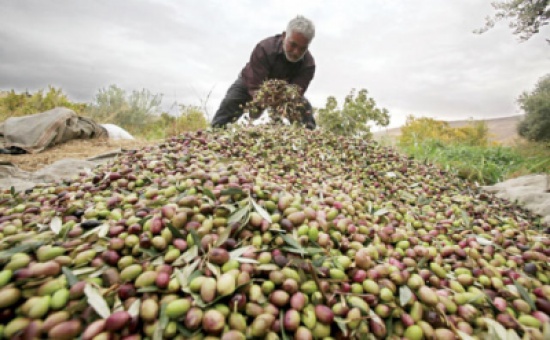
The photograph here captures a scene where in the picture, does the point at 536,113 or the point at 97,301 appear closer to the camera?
the point at 97,301

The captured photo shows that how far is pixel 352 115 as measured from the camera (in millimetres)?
5141

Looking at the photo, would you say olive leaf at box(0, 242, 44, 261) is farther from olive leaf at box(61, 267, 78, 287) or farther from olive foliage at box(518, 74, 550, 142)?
olive foliage at box(518, 74, 550, 142)

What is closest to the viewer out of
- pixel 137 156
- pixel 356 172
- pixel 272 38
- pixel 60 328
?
pixel 60 328

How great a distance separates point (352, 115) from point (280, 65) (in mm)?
1666

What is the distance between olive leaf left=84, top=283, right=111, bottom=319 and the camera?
0.78 m

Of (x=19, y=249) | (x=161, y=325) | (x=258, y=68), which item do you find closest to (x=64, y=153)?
(x=258, y=68)

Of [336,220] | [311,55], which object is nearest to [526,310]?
[336,220]

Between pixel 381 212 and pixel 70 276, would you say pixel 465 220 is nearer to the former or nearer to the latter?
pixel 381 212

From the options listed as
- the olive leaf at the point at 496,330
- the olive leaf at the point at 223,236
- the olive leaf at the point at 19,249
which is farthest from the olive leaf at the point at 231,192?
the olive leaf at the point at 496,330

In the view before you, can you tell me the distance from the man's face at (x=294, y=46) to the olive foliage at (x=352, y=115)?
1.14 metres

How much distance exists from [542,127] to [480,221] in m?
12.0

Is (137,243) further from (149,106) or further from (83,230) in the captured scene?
(149,106)

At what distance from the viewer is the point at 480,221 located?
6.04 feet

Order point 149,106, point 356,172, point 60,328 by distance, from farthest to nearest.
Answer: point 149,106, point 356,172, point 60,328
